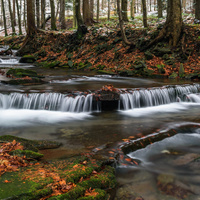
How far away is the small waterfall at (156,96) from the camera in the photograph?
913 centimetres

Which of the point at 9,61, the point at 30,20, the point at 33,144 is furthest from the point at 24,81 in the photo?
the point at 30,20

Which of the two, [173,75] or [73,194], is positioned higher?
[173,75]

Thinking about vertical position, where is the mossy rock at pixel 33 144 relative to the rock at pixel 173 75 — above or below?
below

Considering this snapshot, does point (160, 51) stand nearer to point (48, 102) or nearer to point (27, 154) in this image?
point (48, 102)

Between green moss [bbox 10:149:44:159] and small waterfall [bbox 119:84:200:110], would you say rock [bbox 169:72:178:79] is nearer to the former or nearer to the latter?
small waterfall [bbox 119:84:200:110]

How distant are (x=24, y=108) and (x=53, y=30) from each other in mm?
18060

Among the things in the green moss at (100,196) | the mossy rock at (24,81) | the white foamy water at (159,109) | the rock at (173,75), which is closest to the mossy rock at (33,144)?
the green moss at (100,196)

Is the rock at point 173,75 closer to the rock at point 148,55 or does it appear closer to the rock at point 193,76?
the rock at point 193,76

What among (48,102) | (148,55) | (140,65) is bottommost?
(48,102)

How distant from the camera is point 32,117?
7855 mm

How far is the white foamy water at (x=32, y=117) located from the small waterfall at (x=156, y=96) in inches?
74.6

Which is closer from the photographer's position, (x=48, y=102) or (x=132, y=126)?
(x=132, y=126)

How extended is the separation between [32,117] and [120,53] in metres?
10.1

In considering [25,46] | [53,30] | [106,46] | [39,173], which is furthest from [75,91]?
[53,30]
